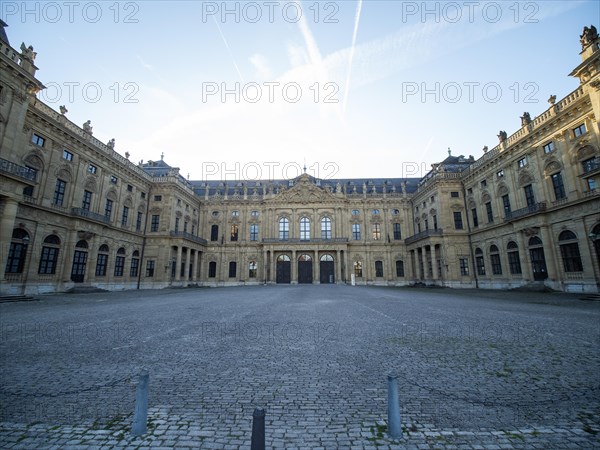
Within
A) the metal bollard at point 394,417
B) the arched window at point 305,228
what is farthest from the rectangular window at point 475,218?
the metal bollard at point 394,417

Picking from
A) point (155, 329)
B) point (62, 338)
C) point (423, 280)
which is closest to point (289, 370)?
point (155, 329)

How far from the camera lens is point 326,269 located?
47.3 m

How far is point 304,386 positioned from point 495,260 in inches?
1269

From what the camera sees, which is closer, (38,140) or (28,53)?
(28,53)

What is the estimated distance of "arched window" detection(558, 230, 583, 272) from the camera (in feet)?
67.3

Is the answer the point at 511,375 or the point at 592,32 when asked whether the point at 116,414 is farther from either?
the point at 592,32

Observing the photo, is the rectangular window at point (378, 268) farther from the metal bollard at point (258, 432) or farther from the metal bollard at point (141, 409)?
the metal bollard at point (258, 432)

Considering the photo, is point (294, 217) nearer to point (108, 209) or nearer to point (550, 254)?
point (108, 209)

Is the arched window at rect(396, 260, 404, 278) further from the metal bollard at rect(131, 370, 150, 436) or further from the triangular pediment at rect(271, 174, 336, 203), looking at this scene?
the metal bollard at rect(131, 370, 150, 436)

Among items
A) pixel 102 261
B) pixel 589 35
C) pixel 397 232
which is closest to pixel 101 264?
pixel 102 261

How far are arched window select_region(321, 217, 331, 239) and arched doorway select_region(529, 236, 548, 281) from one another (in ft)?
92.3

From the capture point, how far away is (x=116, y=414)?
3154 mm

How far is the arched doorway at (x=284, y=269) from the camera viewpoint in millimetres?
47406

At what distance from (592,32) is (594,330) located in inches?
859
